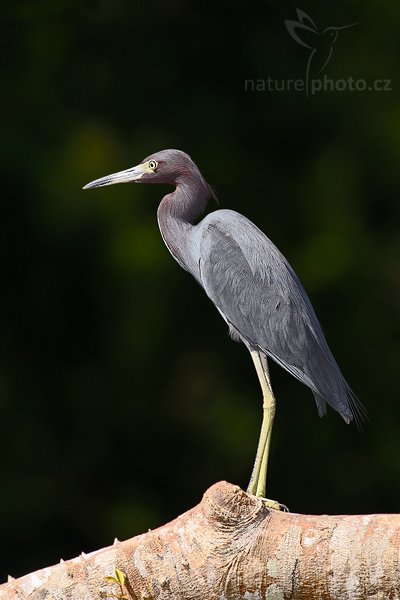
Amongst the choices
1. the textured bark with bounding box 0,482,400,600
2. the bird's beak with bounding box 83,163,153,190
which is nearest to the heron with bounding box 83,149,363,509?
the bird's beak with bounding box 83,163,153,190

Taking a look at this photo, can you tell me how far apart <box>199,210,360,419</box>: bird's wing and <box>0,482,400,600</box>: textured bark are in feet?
1.22

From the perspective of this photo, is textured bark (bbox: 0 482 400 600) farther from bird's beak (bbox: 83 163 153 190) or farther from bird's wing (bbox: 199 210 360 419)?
bird's beak (bbox: 83 163 153 190)

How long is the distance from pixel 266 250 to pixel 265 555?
55 centimetres

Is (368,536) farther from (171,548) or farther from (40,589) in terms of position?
(40,589)

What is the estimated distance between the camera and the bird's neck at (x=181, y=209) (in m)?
1.80

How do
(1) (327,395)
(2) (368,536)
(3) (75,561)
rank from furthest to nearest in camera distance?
1. (1) (327,395)
2. (3) (75,561)
3. (2) (368,536)

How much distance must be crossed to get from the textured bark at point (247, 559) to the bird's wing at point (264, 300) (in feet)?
1.22

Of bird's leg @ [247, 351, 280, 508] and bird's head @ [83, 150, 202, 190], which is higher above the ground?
bird's head @ [83, 150, 202, 190]

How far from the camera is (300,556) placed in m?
1.42

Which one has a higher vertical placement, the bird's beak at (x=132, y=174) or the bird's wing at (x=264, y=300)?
the bird's beak at (x=132, y=174)

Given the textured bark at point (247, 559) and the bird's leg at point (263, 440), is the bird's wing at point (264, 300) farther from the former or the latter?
the textured bark at point (247, 559)

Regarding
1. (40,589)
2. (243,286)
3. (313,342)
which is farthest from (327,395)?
(40,589)

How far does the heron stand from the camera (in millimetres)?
1796

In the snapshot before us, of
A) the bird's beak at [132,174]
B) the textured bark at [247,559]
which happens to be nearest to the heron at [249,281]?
the bird's beak at [132,174]
